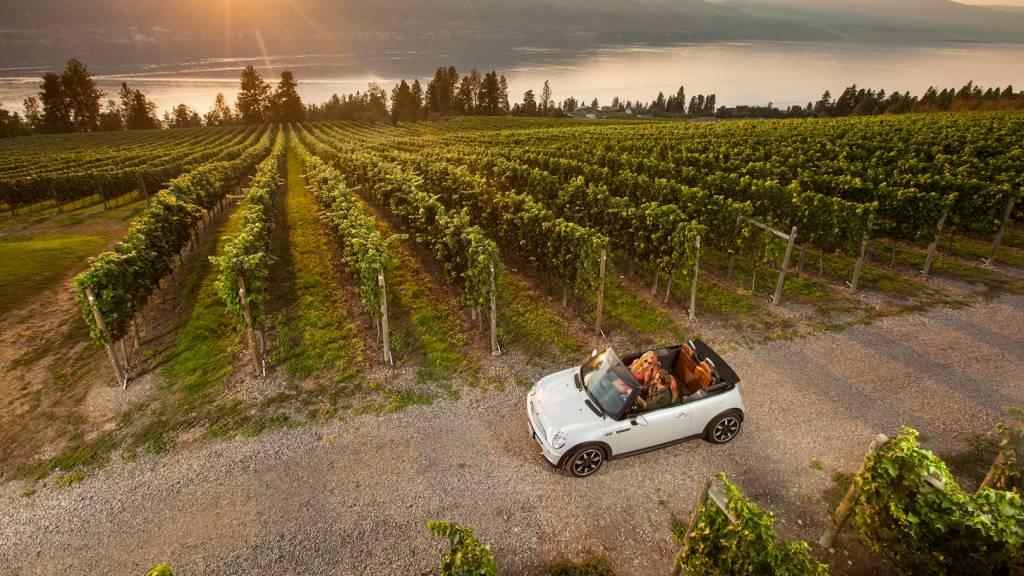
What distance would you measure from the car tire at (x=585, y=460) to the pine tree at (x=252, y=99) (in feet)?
494

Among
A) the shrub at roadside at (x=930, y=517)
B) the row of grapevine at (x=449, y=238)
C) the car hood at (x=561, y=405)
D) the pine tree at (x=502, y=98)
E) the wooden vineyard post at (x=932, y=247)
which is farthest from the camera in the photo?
the pine tree at (x=502, y=98)

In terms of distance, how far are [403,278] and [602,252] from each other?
858 centimetres

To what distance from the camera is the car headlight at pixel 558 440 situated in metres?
8.28

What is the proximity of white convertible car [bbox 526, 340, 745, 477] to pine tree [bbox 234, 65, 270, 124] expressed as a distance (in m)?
149

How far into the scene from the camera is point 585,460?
28.0 ft

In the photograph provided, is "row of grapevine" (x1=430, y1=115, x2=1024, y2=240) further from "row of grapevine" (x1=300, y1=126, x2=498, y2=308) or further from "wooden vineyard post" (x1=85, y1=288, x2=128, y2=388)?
"wooden vineyard post" (x1=85, y1=288, x2=128, y2=388)

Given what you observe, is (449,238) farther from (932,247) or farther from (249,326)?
(932,247)

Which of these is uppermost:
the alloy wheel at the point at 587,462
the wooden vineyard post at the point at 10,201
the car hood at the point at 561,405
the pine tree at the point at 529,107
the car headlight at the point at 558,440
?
the pine tree at the point at 529,107

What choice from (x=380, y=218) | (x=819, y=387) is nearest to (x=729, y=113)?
(x=380, y=218)

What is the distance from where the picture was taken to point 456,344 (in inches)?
528

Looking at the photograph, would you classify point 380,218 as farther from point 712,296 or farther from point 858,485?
point 858,485

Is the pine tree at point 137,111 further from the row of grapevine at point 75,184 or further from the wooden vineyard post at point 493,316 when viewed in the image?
the wooden vineyard post at point 493,316

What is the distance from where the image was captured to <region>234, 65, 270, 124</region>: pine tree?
127m

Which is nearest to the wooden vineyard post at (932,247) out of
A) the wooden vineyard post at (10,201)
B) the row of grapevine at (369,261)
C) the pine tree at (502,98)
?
the row of grapevine at (369,261)
